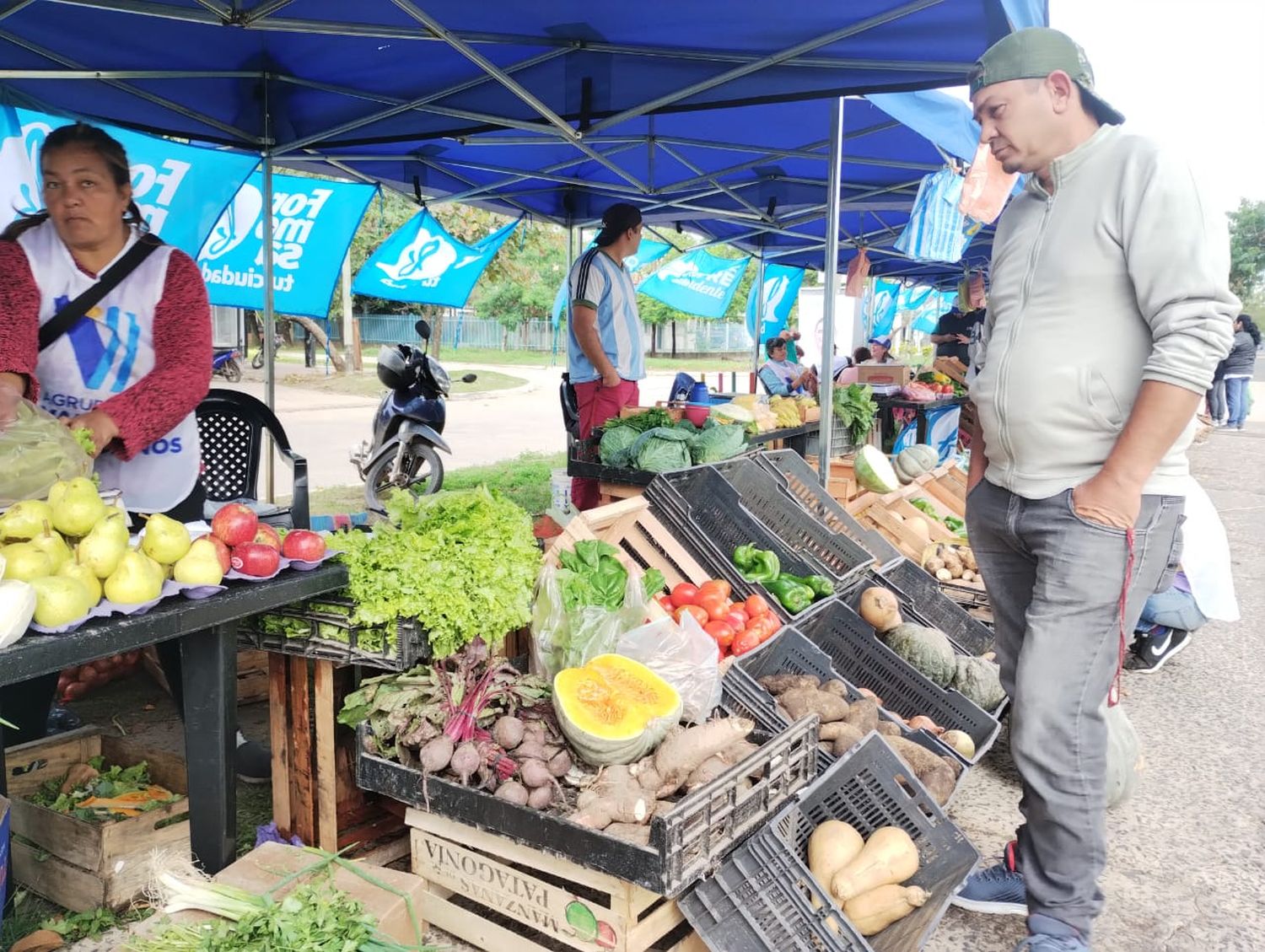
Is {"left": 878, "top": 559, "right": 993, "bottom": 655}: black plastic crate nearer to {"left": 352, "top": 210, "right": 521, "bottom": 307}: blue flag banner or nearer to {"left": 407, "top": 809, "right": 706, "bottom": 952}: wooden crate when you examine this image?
{"left": 407, "top": 809, "right": 706, "bottom": 952}: wooden crate

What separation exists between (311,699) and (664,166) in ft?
23.4

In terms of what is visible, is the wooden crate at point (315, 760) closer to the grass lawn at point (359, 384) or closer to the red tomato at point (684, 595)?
the red tomato at point (684, 595)

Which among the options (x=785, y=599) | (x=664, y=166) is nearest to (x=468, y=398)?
(x=664, y=166)

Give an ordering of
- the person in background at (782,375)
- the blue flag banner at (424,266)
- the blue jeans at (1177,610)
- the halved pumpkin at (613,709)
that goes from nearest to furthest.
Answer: the halved pumpkin at (613,709) → the blue jeans at (1177,610) → the blue flag banner at (424,266) → the person in background at (782,375)

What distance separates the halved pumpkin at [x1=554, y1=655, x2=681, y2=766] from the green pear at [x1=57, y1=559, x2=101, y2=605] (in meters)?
1.24

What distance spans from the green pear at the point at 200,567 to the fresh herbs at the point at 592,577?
119 cm

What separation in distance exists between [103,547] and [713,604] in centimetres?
228

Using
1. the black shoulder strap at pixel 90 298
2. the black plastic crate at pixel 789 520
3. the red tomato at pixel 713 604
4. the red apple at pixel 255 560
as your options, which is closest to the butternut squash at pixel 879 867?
the red tomato at pixel 713 604

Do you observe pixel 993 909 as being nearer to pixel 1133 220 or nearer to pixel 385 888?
pixel 385 888

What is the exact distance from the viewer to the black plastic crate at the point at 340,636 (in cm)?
267

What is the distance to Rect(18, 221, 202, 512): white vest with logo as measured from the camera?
2.98 m

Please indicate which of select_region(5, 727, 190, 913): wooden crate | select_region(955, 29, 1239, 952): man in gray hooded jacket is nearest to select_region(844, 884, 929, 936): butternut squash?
select_region(955, 29, 1239, 952): man in gray hooded jacket

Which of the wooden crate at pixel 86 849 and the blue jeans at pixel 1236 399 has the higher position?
the blue jeans at pixel 1236 399

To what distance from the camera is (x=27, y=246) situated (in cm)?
296
